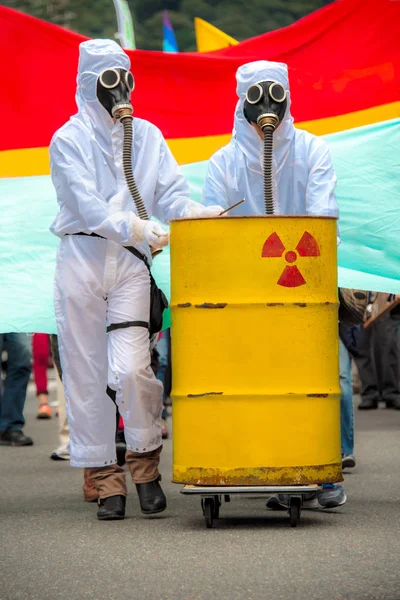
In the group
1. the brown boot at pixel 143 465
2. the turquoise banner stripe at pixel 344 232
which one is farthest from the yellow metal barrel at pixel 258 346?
the turquoise banner stripe at pixel 344 232

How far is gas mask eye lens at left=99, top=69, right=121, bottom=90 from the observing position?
6.45m

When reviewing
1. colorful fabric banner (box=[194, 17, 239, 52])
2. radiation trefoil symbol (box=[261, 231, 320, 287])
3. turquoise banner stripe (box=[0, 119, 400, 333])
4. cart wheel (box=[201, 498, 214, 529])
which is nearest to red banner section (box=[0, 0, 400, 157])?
turquoise banner stripe (box=[0, 119, 400, 333])

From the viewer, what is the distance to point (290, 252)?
19.1 feet

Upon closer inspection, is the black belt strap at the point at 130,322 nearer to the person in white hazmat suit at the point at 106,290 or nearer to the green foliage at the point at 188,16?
the person in white hazmat suit at the point at 106,290

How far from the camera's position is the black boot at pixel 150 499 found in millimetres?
6488

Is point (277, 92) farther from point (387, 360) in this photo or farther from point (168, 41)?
point (168, 41)

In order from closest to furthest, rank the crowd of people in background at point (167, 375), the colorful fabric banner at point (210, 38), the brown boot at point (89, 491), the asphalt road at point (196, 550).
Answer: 1. the asphalt road at point (196, 550)
2. the brown boot at point (89, 491)
3. the crowd of people in background at point (167, 375)
4. the colorful fabric banner at point (210, 38)

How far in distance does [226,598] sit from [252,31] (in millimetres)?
42114

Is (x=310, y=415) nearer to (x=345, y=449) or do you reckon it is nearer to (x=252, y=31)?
(x=345, y=449)

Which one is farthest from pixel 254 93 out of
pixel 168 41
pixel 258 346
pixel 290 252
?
pixel 168 41

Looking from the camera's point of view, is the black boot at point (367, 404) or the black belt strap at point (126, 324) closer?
the black belt strap at point (126, 324)

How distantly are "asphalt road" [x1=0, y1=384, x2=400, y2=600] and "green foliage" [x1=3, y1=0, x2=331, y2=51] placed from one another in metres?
37.8

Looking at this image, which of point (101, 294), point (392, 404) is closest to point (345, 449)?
point (101, 294)

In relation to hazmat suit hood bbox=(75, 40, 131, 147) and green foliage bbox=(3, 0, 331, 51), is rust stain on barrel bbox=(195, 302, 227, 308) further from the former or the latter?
green foliage bbox=(3, 0, 331, 51)
